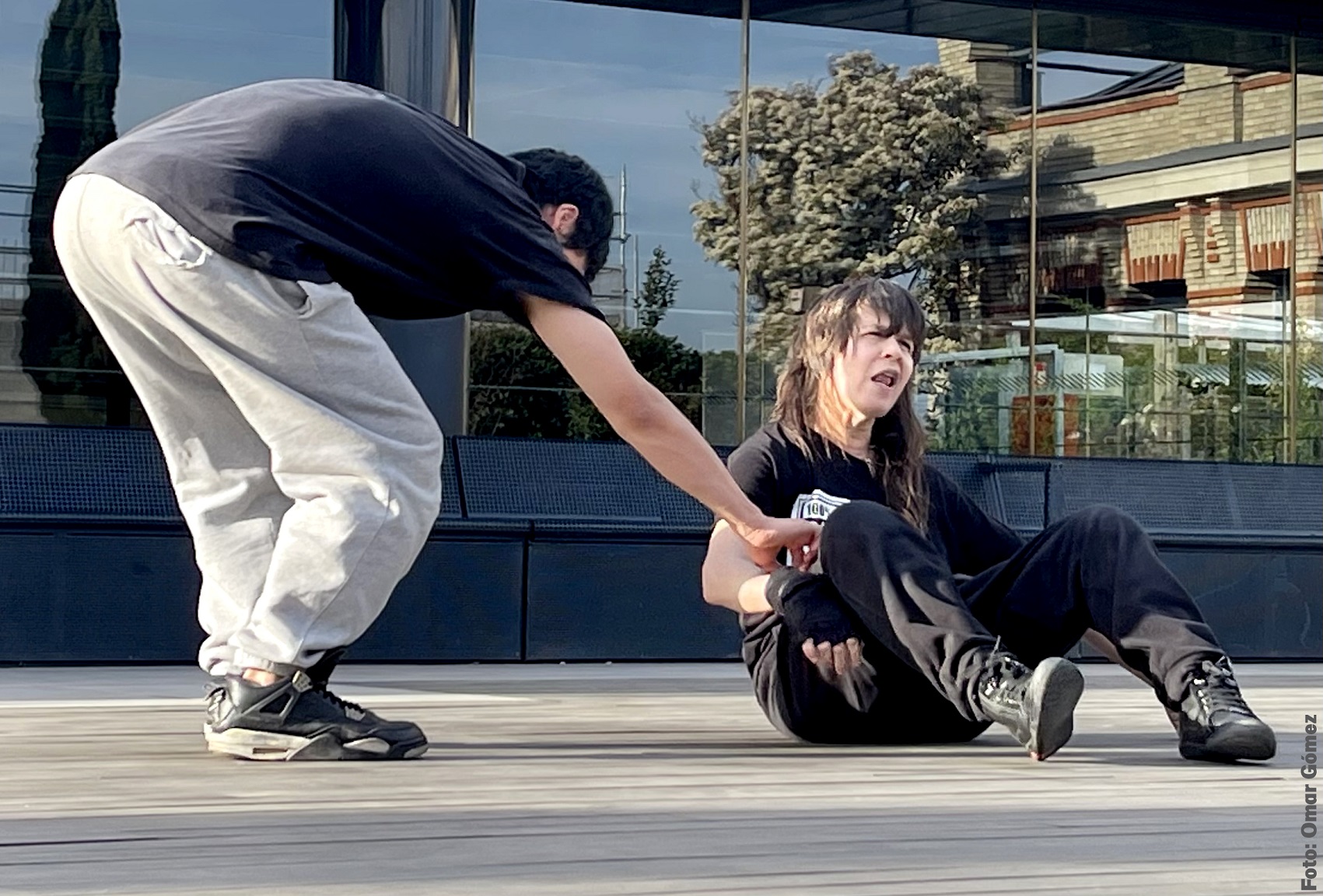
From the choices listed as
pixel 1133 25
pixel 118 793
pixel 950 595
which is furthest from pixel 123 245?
pixel 1133 25

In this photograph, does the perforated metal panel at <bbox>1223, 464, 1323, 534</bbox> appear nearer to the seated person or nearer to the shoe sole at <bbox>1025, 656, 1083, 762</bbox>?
the seated person

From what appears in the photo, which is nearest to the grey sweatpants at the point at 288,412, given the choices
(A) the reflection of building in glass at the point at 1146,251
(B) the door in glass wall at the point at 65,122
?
(B) the door in glass wall at the point at 65,122

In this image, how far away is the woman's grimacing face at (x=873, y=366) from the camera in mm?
4051

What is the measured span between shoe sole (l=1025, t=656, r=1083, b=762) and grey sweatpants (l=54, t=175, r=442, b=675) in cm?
122

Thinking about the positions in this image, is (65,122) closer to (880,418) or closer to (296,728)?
(880,418)

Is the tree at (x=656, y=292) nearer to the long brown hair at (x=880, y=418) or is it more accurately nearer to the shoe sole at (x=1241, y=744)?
the long brown hair at (x=880, y=418)

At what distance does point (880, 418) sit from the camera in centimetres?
420

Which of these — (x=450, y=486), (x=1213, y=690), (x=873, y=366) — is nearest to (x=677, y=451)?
(x=873, y=366)

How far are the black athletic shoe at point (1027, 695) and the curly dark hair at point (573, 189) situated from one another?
1.10 m

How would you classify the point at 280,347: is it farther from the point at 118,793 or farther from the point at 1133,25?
the point at 1133,25

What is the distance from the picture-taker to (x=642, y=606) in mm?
7672

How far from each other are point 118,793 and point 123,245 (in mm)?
1080

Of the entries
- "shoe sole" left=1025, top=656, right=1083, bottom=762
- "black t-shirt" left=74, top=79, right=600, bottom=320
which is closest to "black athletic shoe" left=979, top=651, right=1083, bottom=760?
"shoe sole" left=1025, top=656, right=1083, bottom=762

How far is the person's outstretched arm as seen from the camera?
352 centimetres
